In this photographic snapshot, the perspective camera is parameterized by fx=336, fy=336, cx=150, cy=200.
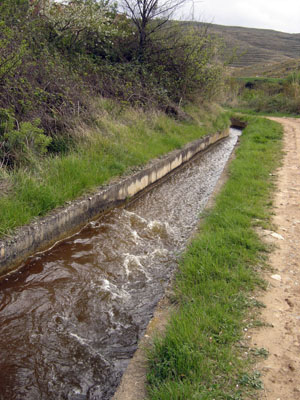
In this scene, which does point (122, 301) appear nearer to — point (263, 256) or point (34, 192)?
point (263, 256)

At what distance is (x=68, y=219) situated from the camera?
17.2 ft

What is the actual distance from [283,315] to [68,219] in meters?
3.40

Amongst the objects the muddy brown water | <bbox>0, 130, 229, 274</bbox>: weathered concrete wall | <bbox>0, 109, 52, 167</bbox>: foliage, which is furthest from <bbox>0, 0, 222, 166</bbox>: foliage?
the muddy brown water

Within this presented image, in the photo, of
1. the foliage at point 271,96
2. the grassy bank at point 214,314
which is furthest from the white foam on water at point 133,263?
the foliage at point 271,96

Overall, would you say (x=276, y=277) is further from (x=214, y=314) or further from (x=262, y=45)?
(x=262, y=45)

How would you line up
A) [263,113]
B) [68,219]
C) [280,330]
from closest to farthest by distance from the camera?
1. [280,330]
2. [68,219]
3. [263,113]

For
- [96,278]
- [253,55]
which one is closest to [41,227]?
[96,278]

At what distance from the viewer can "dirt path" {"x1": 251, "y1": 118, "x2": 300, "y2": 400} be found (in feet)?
7.57

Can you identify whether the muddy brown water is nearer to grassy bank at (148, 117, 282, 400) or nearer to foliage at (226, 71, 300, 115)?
grassy bank at (148, 117, 282, 400)

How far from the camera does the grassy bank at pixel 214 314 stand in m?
2.26

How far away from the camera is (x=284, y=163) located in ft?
30.6

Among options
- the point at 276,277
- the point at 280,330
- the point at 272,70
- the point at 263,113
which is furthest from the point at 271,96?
the point at 280,330

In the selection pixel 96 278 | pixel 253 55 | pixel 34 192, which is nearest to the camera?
pixel 96 278

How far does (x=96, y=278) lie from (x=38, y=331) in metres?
1.07
